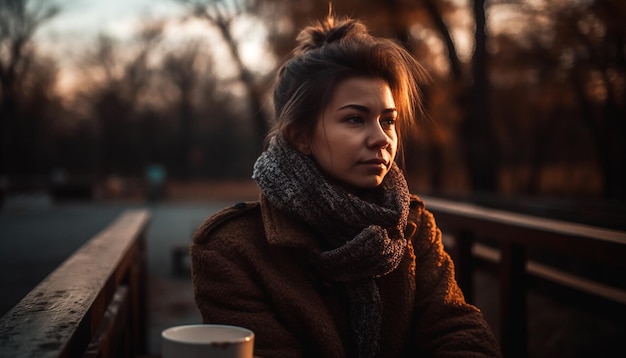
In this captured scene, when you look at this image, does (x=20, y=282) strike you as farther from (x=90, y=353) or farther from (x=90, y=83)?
(x=90, y=83)

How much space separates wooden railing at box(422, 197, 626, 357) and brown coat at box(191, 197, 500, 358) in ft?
2.25

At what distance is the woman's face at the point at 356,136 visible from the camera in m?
2.12

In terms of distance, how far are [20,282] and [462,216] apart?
561 cm

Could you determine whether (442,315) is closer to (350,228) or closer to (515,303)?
(350,228)

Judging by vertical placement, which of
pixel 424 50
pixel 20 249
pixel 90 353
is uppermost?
pixel 424 50

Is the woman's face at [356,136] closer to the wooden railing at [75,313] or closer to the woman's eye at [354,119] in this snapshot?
the woman's eye at [354,119]

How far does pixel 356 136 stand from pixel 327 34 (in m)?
0.49

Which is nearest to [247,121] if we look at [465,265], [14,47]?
[14,47]

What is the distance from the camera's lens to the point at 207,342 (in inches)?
51.4

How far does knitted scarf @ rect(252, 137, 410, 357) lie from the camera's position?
1954mm

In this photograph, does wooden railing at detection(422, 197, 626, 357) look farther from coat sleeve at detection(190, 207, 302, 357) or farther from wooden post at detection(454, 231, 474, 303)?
coat sleeve at detection(190, 207, 302, 357)

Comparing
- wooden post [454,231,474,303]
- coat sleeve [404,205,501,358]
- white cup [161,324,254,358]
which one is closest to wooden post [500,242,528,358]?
wooden post [454,231,474,303]

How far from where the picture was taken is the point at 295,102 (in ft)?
7.22

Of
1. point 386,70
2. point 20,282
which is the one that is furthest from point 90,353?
point 20,282
